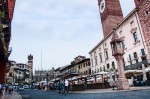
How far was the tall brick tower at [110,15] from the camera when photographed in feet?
156

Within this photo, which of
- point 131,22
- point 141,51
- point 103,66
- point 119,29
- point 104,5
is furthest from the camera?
point 104,5

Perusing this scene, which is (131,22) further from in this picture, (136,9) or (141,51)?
(141,51)

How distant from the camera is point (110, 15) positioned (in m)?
48.0

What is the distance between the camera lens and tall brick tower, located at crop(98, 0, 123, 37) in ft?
156

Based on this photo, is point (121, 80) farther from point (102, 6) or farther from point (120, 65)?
point (102, 6)

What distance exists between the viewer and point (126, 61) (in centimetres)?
3538

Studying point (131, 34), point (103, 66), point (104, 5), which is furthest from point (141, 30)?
point (104, 5)

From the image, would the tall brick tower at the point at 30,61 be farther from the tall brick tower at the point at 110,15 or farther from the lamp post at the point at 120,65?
the lamp post at the point at 120,65

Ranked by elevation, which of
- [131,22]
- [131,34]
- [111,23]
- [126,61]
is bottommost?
[126,61]

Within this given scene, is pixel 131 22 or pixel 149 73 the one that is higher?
pixel 131 22

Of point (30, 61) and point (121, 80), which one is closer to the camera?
point (121, 80)

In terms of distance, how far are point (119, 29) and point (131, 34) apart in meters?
4.81

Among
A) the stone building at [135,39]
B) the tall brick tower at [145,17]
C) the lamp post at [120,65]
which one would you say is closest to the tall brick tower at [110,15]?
the stone building at [135,39]

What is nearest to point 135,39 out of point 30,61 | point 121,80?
point 121,80
